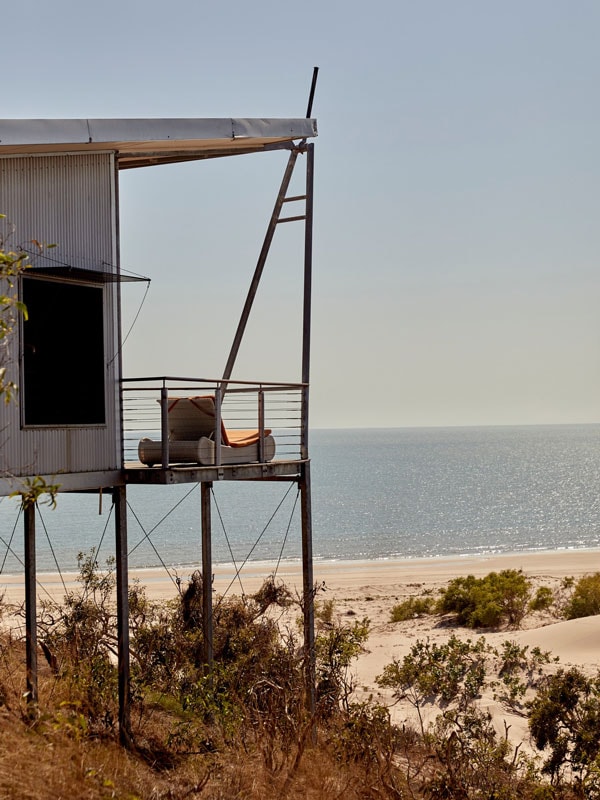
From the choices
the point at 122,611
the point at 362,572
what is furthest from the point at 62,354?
the point at 362,572

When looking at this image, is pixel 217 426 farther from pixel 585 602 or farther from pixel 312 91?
pixel 585 602

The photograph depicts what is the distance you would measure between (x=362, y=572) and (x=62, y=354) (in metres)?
36.4

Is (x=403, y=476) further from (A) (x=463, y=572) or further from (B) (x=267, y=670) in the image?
(B) (x=267, y=670)

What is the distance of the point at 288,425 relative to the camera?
15.0 meters

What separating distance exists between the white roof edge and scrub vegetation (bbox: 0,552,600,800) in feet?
18.8

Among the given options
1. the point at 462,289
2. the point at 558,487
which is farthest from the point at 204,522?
the point at 558,487

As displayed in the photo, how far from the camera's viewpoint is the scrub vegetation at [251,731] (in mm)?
9533

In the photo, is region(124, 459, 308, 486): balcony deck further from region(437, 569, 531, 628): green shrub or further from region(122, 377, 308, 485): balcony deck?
region(437, 569, 531, 628): green shrub

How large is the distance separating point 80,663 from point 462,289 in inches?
2645

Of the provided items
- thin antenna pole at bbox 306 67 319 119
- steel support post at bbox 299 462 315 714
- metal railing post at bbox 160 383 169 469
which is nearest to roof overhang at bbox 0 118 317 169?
thin antenna pole at bbox 306 67 319 119

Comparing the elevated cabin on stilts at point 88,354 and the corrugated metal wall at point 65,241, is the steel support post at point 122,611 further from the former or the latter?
the corrugated metal wall at point 65,241

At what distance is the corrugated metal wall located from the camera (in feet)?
35.5

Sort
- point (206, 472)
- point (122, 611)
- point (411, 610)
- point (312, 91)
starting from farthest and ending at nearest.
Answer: point (411, 610) < point (312, 91) < point (206, 472) < point (122, 611)

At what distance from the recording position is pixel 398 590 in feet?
122
